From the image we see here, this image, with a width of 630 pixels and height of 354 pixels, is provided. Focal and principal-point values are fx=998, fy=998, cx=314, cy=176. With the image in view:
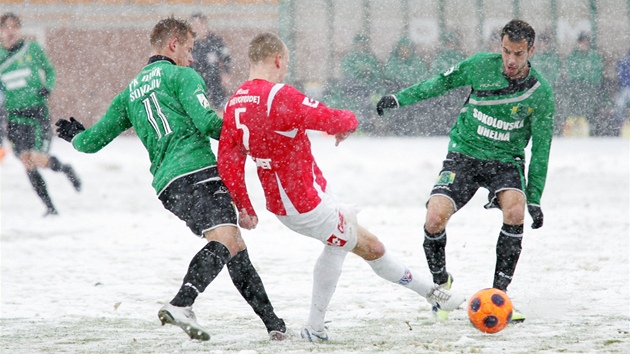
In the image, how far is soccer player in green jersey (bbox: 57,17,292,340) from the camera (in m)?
5.03

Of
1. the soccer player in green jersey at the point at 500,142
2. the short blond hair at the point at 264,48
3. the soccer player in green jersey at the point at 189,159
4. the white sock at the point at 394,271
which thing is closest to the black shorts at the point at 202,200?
the soccer player in green jersey at the point at 189,159

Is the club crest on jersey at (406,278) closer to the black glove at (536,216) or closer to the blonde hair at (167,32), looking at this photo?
the black glove at (536,216)

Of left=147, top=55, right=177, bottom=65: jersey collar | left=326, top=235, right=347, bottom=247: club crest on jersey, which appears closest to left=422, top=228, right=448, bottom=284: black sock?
left=326, top=235, right=347, bottom=247: club crest on jersey

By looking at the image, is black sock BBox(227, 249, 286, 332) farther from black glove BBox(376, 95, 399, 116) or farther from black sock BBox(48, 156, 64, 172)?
black sock BBox(48, 156, 64, 172)

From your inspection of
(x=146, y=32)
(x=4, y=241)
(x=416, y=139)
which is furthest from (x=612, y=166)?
(x=146, y=32)

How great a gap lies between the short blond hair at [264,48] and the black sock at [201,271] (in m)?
0.99

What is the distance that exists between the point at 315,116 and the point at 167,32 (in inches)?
43.9

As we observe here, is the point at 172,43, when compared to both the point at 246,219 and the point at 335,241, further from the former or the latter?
the point at 335,241

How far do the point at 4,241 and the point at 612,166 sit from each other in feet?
30.9

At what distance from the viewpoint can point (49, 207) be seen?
1091 centimetres

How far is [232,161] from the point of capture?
4.98m

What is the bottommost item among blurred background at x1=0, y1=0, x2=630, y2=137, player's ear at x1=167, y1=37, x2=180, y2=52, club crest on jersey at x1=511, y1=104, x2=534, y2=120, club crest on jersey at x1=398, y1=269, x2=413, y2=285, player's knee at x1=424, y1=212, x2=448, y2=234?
club crest on jersey at x1=398, y1=269, x2=413, y2=285

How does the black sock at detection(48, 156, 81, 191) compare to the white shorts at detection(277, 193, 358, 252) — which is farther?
the black sock at detection(48, 156, 81, 191)

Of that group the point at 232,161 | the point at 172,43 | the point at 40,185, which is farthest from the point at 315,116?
the point at 40,185
